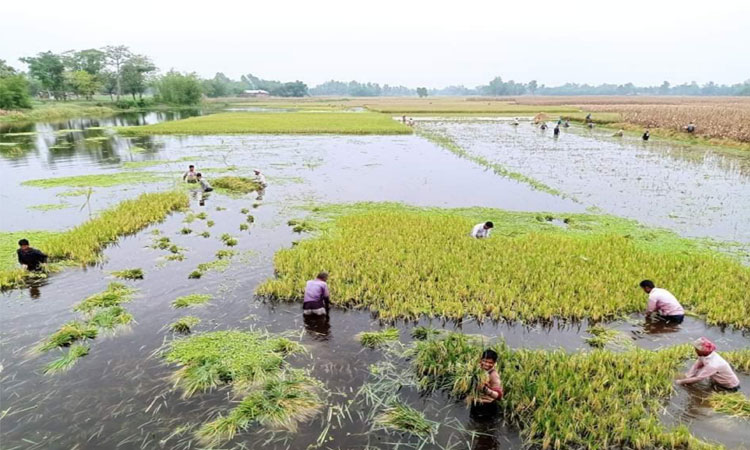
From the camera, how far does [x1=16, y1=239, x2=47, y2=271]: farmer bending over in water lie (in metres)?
10.7

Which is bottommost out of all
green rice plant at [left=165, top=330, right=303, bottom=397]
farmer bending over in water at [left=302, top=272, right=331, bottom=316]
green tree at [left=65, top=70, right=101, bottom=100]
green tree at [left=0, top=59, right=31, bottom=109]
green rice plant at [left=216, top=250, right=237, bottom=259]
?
green rice plant at [left=165, top=330, right=303, bottom=397]

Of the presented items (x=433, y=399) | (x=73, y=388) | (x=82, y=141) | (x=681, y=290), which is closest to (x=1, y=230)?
(x=73, y=388)

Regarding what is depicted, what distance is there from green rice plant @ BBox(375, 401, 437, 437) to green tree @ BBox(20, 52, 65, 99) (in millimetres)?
110412

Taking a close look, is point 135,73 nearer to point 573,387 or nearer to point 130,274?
point 130,274

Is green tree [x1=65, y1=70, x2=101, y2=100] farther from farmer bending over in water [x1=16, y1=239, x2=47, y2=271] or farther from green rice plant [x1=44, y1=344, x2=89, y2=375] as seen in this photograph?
green rice plant [x1=44, y1=344, x2=89, y2=375]

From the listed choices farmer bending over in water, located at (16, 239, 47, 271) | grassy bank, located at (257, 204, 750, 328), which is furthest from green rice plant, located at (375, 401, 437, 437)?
farmer bending over in water, located at (16, 239, 47, 271)

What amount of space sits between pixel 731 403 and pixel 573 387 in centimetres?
239

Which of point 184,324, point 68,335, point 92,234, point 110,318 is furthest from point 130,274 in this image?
point 92,234

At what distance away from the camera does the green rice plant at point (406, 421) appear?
6059 mm

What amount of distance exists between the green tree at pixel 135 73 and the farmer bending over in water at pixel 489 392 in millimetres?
117103

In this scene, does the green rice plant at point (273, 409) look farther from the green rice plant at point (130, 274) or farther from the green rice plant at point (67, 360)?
the green rice plant at point (130, 274)

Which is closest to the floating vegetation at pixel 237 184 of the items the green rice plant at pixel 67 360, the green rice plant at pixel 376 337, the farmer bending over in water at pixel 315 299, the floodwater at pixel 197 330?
the floodwater at pixel 197 330

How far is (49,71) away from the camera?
8831cm

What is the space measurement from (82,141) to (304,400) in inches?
1624
